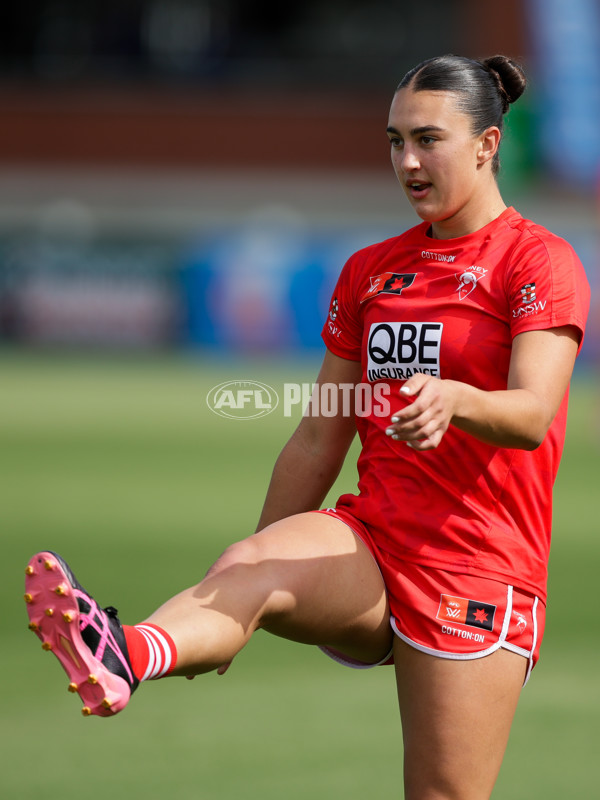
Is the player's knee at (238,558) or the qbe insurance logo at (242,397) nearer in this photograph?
the player's knee at (238,558)

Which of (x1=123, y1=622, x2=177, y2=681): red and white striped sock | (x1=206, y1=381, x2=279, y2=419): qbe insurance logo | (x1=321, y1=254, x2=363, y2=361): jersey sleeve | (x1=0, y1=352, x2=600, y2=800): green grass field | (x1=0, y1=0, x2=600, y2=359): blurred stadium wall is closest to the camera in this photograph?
(x1=123, y1=622, x2=177, y2=681): red and white striped sock

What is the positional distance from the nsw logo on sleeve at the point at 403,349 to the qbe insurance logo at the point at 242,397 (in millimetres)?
607

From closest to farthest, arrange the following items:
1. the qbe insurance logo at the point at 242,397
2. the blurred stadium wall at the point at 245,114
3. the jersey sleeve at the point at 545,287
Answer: the jersey sleeve at the point at 545,287
the qbe insurance logo at the point at 242,397
the blurred stadium wall at the point at 245,114

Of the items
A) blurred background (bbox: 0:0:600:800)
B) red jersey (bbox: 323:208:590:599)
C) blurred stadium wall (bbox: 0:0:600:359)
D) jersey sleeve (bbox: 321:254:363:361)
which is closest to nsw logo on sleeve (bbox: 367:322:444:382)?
red jersey (bbox: 323:208:590:599)

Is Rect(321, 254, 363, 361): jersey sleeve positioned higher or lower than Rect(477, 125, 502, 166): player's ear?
lower

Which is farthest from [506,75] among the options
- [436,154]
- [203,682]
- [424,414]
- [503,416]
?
[203,682]

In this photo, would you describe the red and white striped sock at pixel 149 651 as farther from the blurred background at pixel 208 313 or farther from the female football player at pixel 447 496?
the blurred background at pixel 208 313

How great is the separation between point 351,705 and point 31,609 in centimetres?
318

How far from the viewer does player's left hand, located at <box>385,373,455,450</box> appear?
8.36 feet

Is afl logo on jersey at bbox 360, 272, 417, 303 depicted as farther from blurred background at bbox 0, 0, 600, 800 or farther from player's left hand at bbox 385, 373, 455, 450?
blurred background at bbox 0, 0, 600, 800

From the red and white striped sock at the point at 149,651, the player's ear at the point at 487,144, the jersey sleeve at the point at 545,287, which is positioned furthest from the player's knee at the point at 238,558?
the player's ear at the point at 487,144

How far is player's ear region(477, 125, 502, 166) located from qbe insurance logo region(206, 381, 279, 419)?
1.03m

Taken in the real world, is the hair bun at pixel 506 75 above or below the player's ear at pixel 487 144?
above

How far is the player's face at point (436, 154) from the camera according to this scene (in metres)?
3.08
